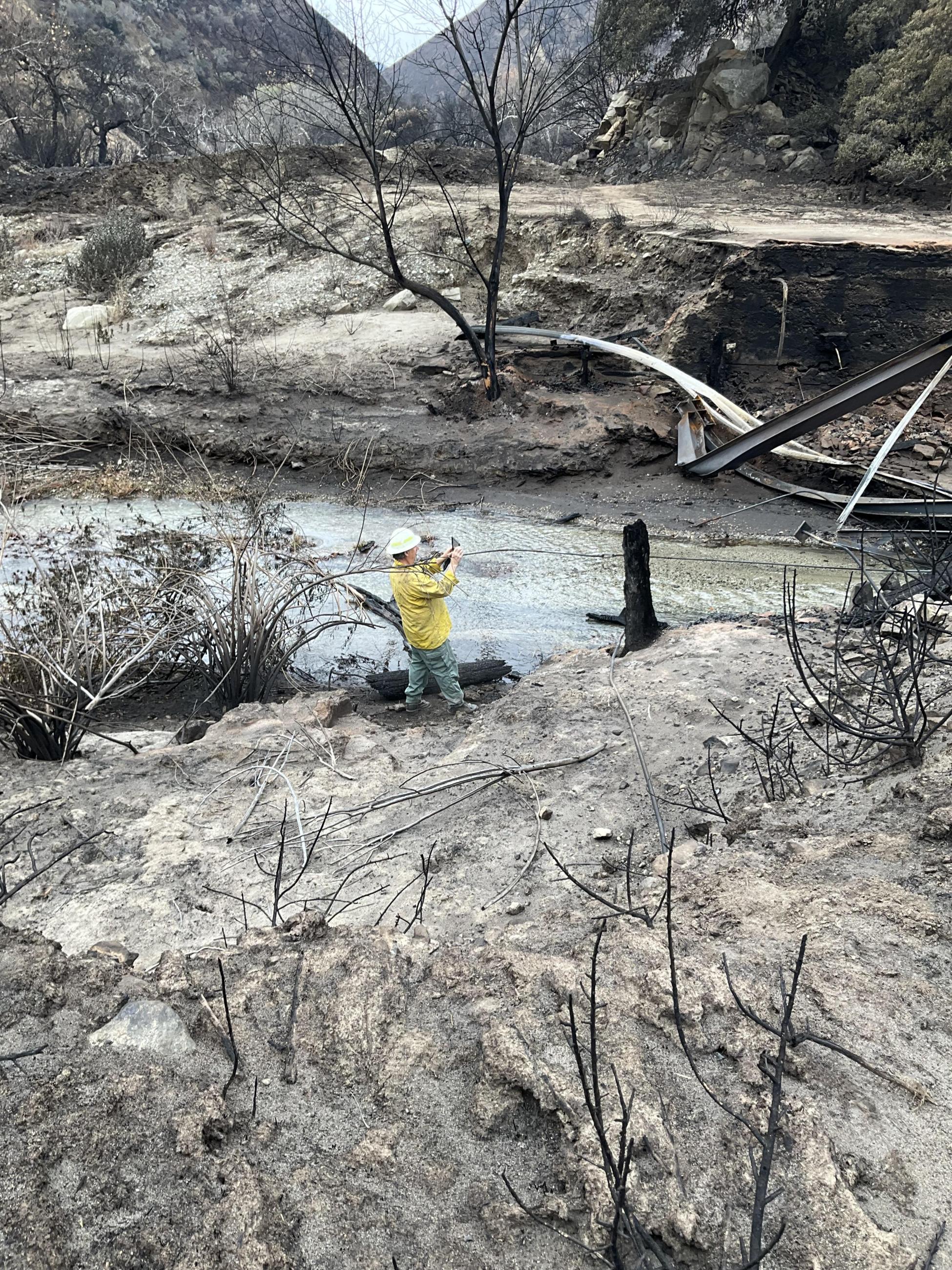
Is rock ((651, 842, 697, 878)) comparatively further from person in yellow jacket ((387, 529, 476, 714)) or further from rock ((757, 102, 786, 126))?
rock ((757, 102, 786, 126))

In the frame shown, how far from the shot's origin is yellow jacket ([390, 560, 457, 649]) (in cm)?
568

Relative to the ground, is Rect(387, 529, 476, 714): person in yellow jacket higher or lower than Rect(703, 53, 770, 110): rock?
lower

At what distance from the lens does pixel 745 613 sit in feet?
23.0

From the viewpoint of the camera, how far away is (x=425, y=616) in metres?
5.82

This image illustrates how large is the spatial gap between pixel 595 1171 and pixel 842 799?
1957 millimetres

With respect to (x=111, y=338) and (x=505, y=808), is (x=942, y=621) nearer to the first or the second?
(x=505, y=808)

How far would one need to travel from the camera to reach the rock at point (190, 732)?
517 cm

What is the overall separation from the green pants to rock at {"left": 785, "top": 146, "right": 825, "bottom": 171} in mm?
17977

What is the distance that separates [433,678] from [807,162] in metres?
18.2

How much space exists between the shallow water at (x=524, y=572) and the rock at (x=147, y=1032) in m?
3.16

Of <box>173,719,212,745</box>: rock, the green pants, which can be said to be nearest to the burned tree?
the green pants

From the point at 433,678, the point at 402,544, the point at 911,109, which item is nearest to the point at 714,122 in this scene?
the point at 911,109

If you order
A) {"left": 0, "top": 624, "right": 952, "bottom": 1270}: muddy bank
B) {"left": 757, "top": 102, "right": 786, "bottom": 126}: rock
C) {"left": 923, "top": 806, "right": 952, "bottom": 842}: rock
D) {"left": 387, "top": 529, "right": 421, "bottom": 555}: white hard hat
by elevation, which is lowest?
{"left": 0, "top": 624, "right": 952, "bottom": 1270}: muddy bank

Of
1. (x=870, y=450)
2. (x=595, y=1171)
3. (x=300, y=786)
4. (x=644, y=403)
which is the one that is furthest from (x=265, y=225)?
(x=595, y=1171)
